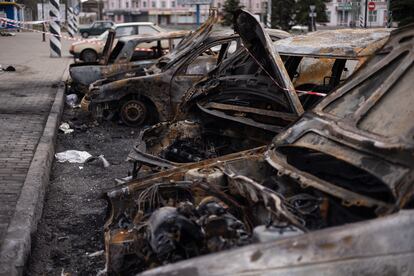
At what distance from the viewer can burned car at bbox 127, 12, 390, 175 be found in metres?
5.10

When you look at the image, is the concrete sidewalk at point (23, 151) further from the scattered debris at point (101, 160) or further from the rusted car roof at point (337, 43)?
the rusted car roof at point (337, 43)

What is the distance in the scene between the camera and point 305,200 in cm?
331

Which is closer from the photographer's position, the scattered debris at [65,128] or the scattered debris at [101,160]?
the scattered debris at [101,160]

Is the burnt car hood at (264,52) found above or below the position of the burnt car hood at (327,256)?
above

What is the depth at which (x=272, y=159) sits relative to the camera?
382 cm

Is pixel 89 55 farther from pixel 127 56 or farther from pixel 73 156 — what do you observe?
pixel 73 156

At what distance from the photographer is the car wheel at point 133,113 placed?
9562 mm

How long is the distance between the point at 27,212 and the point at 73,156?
9.05 feet

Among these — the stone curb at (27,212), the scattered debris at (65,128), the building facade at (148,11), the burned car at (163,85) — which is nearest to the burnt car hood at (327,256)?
the stone curb at (27,212)

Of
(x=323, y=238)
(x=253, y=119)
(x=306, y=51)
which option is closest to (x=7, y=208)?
(x=253, y=119)

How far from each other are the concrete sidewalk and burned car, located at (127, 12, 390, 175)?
110 centimetres

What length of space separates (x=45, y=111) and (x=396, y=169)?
334 inches

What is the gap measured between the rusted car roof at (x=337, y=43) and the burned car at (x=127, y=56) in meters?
5.55

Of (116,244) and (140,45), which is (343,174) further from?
(140,45)
